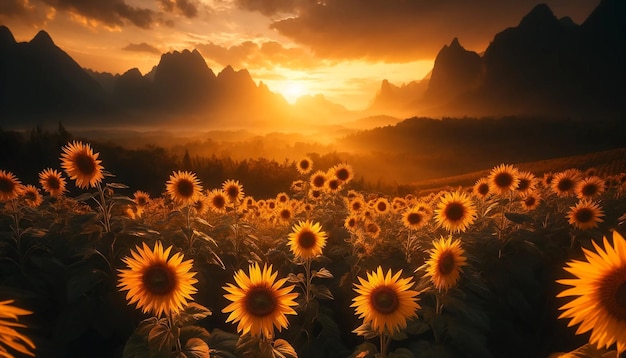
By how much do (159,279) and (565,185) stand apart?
9.94m

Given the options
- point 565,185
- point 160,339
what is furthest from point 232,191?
point 565,185

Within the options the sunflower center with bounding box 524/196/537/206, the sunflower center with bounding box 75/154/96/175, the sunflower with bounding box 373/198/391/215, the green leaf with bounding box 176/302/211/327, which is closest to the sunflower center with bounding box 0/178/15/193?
the sunflower center with bounding box 75/154/96/175

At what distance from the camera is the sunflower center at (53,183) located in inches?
277

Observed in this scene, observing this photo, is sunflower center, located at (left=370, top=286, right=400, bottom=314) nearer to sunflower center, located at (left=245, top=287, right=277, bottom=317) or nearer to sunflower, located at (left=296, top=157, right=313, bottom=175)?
sunflower center, located at (left=245, top=287, right=277, bottom=317)

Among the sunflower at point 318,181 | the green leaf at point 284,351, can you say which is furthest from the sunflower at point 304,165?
the green leaf at point 284,351

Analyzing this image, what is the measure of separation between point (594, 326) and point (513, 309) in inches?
185

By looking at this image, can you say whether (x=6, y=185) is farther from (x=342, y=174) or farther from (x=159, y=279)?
(x=342, y=174)

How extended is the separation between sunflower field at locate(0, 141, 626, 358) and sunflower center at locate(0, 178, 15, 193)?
0.07ft

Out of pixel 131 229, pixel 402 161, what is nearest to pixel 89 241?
pixel 131 229

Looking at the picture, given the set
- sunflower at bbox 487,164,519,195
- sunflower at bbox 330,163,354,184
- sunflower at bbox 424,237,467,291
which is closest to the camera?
sunflower at bbox 424,237,467,291

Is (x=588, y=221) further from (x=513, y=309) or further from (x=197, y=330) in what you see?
(x=197, y=330)

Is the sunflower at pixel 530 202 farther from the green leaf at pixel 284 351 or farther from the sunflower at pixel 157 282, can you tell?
the sunflower at pixel 157 282

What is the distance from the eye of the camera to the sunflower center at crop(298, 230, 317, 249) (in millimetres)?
5426

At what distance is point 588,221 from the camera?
6.77m
